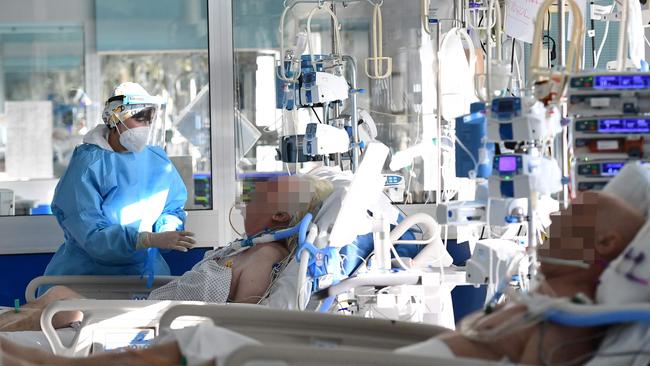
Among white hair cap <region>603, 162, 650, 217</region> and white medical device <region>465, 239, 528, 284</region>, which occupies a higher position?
white hair cap <region>603, 162, 650, 217</region>

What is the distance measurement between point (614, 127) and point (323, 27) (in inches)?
126

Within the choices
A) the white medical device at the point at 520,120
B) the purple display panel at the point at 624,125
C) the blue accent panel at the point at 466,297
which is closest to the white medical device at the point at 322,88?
the blue accent panel at the point at 466,297

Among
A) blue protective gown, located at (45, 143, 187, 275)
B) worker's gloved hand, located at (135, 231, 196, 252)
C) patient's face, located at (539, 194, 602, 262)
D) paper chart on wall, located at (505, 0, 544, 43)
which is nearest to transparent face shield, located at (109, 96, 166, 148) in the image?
blue protective gown, located at (45, 143, 187, 275)

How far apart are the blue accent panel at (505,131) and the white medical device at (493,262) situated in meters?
0.48

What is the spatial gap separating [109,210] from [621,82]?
8.32 ft

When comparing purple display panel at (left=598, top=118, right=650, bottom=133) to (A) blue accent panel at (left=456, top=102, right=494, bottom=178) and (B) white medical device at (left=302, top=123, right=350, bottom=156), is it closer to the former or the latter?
(A) blue accent panel at (left=456, top=102, right=494, bottom=178)

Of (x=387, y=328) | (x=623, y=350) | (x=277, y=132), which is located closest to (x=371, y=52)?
(x=277, y=132)

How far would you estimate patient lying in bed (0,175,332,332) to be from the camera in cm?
428

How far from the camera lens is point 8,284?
579cm

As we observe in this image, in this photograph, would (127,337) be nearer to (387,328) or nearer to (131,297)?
(131,297)

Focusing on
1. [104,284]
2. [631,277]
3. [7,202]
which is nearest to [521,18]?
[104,284]

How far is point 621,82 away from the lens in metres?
3.22

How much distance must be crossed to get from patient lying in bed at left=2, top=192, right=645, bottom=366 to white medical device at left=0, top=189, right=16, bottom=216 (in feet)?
9.80

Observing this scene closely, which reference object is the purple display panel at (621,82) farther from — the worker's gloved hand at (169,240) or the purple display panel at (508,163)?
the worker's gloved hand at (169,240)
